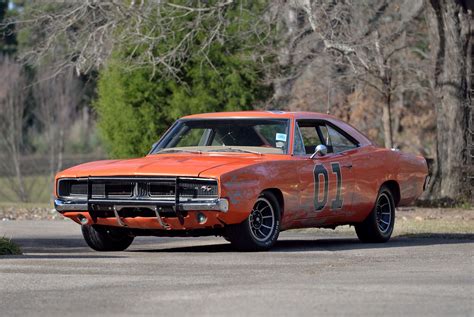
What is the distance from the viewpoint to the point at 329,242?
1430cm

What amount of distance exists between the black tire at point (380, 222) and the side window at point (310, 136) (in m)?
0.98

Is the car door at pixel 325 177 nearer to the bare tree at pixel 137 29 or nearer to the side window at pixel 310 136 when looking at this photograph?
the side window at pixel 310 136

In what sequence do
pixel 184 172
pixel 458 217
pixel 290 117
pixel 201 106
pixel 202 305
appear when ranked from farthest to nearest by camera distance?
1. pixel 201 106
2. pixel 458 217
3. pixel 290 117
4. pixel 184 172
5. pixel 202 305

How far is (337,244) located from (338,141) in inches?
47.8

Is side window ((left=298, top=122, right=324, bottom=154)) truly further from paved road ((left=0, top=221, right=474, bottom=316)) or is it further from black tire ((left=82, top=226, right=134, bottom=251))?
black tire ((left=82, top=226, right=134, bottom=251))

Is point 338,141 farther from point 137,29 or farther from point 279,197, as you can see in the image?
point 137,29

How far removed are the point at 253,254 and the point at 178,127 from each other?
2.42m

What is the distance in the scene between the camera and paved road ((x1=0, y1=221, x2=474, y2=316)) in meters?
8.12

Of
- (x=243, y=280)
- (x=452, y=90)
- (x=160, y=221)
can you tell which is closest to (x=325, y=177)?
(x=160, y=221)

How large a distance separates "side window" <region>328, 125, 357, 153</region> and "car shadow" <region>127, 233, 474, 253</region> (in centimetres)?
113

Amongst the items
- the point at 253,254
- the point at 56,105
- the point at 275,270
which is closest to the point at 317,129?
the point at 253,254

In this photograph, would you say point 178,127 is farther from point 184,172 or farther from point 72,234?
point 72,234

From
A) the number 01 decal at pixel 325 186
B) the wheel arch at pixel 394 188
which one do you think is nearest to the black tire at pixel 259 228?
the number 01 decal at pixel 325 186

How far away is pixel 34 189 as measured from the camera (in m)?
44.6
